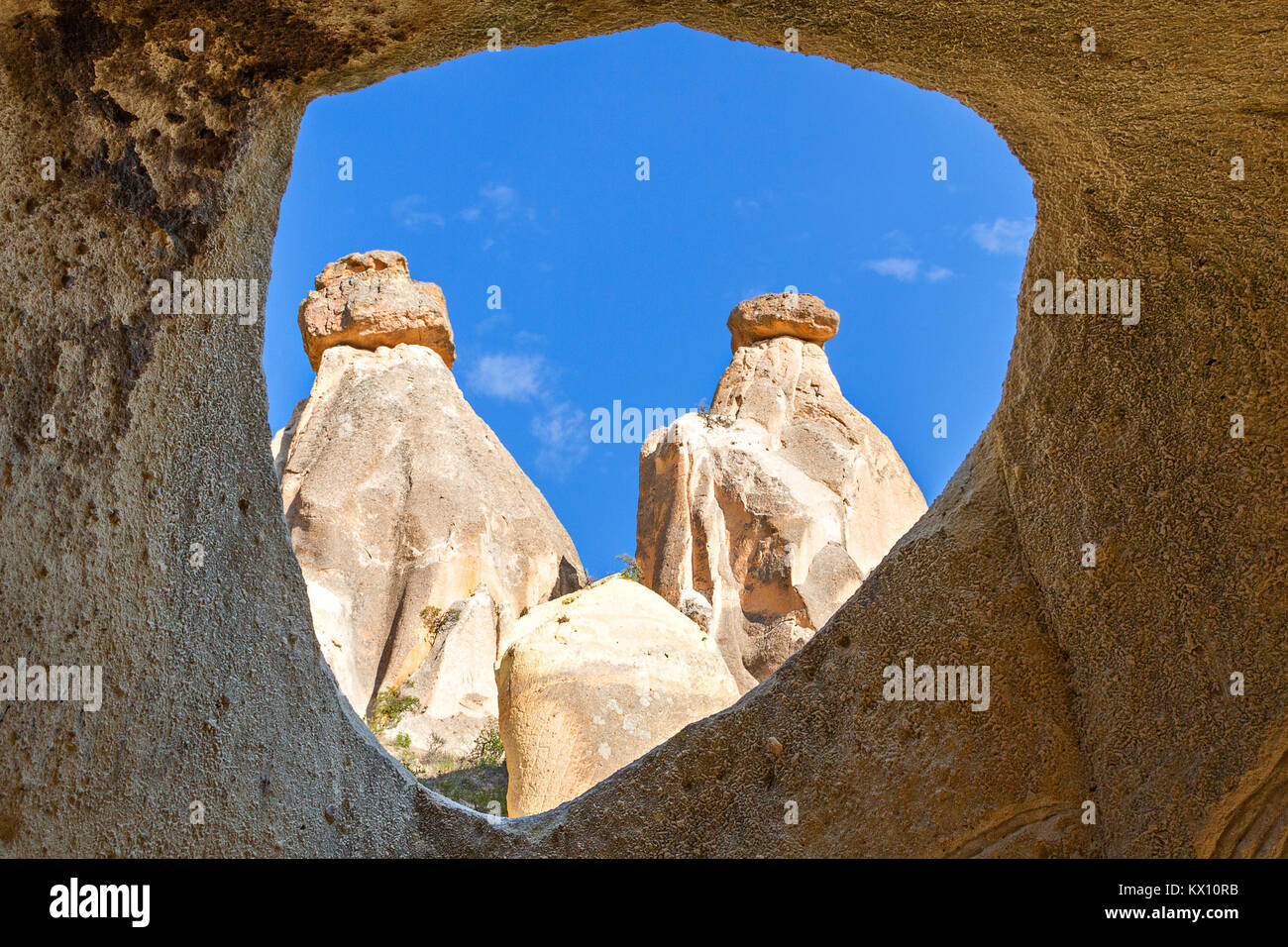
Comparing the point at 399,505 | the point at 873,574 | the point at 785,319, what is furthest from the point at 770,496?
the point at 873,574

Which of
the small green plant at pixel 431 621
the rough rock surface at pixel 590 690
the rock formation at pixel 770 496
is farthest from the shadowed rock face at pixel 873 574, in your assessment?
the small green plant at pixel 431 621

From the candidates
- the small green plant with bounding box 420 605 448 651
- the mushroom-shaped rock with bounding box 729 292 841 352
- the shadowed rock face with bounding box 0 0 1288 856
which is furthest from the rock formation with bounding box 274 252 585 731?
the shadowed rock face with bounding box 0 0 1288 856

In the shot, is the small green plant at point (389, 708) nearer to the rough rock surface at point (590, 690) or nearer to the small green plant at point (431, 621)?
the small green plant at point (431, 621)

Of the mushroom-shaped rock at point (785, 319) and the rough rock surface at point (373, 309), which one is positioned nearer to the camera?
the rough rock surface at point (373, 309)

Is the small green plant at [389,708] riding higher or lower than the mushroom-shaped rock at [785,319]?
lower

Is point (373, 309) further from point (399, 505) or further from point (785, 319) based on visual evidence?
point (785, 319)
